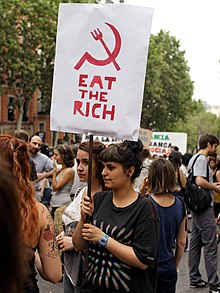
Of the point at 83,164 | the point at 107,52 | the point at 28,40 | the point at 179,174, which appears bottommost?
the point at 179,174

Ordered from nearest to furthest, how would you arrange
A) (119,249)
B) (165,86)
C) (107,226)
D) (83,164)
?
(119,249), (107,226), (83,164), (165,86)

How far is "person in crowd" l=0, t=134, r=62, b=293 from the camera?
2.83 meters

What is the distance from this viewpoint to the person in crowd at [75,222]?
3.73 meters

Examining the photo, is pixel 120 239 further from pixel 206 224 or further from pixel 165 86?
pixel 165 86

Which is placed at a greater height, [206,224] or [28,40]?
[28,40]

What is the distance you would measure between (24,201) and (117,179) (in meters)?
0.75

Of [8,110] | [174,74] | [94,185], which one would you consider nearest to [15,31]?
[8,110]

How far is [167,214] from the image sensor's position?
433cm

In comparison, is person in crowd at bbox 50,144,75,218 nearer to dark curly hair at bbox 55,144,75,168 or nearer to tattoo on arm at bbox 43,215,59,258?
dark curly hair at bbox 55,144,75,168

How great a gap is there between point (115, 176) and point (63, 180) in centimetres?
379

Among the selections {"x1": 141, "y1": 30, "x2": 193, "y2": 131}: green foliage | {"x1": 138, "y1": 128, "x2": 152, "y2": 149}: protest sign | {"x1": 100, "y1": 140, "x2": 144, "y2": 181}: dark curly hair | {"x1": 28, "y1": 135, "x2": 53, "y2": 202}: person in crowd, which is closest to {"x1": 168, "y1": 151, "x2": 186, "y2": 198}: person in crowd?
{"x1": 28, "y1": 135, "x2": 53, "y2": 202}: person in crowd

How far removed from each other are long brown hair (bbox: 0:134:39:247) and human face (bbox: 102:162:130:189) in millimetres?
638

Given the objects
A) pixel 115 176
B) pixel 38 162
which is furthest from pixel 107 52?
pixel 38 162

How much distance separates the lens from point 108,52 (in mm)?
3350
